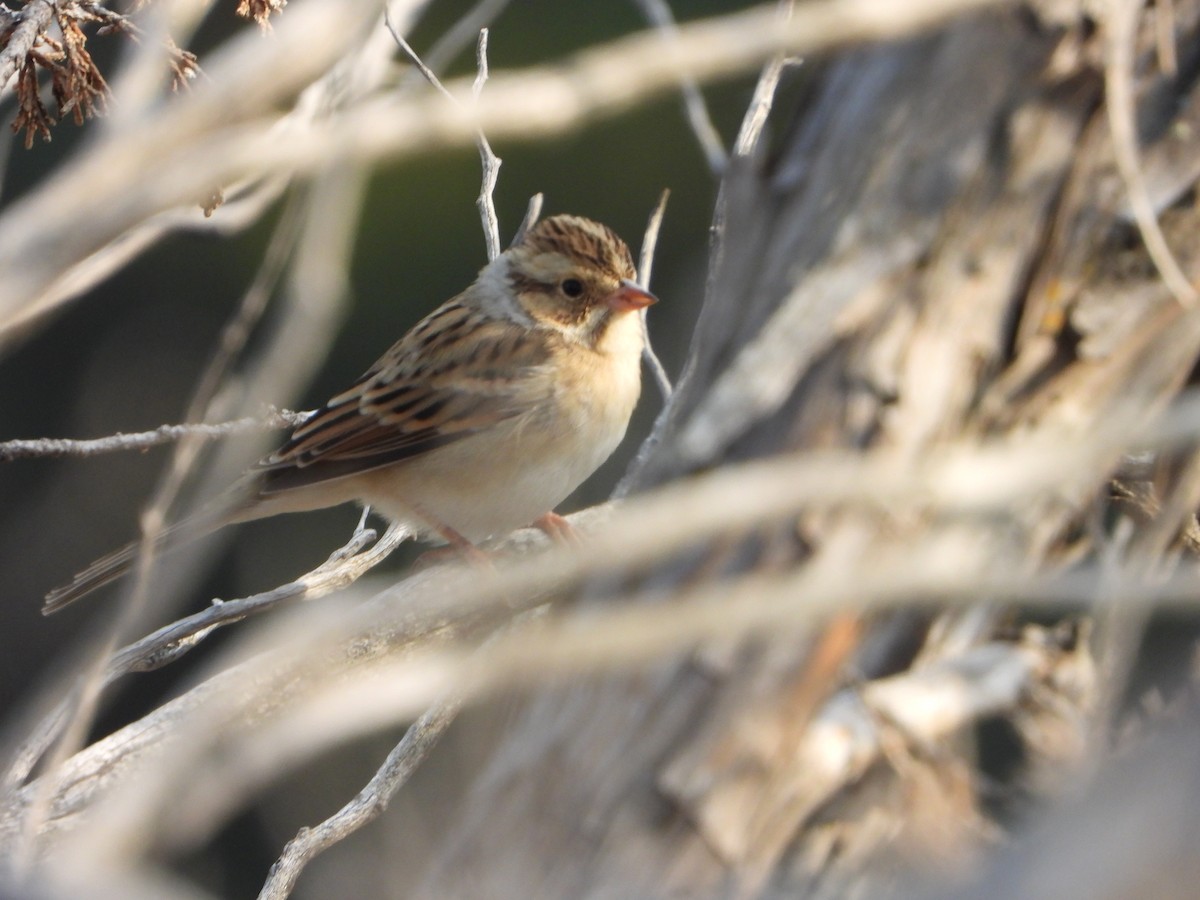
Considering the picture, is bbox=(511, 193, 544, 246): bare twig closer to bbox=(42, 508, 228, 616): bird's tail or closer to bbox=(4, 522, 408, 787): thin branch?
bbox=(4, 522, 408, 787): thin branch

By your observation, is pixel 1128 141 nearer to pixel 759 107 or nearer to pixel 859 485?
pixel 859 485

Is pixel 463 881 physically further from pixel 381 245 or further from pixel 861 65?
pixel 381 245

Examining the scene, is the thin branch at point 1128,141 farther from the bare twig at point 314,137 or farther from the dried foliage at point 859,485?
the bare twig at point 314,137

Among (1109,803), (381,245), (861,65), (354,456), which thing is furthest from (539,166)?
(1109,803)

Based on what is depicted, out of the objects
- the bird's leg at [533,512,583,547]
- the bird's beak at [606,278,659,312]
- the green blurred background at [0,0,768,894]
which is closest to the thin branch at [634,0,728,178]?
the bird's beak at [606,278,659,312]

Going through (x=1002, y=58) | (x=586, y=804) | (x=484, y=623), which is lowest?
(x=484, y=623)

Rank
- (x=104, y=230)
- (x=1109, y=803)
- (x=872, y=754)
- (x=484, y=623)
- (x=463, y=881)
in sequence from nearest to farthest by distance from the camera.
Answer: (x=1109, y=803), (x=104, y=230), (x=463, y=881), (x=872, y=754), (x=484, y=623)
